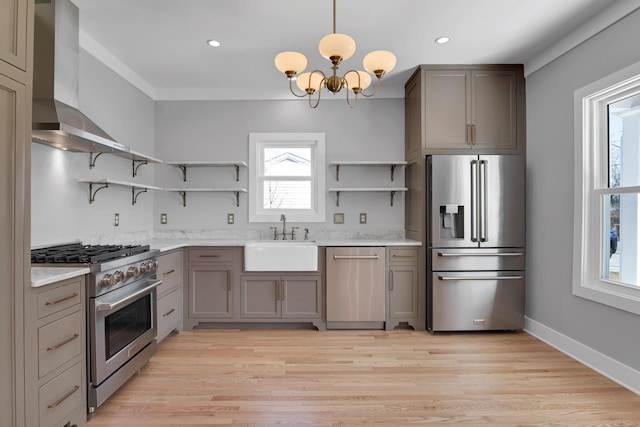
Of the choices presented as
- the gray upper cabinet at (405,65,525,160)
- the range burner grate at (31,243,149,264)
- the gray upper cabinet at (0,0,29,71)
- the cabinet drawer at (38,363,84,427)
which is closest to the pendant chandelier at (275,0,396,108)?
the gray upper cabinet at (0,0,29,71)

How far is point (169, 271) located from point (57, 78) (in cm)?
172

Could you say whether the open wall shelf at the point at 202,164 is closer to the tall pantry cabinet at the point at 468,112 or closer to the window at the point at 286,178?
the window at the point at 286,178

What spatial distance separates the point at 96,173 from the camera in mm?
3006

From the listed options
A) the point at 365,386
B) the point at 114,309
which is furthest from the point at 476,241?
the point at 114,309

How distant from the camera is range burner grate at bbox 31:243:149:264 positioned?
78.7 inches

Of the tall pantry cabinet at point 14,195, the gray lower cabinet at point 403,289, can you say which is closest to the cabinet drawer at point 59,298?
the tall pantry cabinet at point 14,195

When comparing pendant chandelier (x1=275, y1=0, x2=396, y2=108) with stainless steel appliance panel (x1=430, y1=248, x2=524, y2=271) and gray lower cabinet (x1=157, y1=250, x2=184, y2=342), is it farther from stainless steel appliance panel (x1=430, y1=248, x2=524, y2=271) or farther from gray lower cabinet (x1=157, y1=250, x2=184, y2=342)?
gray lower cabinet (x1=157, y1=250, x2=184, y2=342)

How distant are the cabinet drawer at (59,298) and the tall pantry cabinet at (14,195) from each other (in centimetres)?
12

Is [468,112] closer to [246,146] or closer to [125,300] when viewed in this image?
[246,146]

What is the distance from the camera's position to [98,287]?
6.54 ft

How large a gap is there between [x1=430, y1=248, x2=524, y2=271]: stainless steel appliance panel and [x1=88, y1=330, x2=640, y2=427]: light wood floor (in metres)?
0.67

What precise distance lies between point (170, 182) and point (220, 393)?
2.62 m

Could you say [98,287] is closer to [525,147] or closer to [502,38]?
[502,38]

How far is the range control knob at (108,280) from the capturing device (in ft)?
6.66
